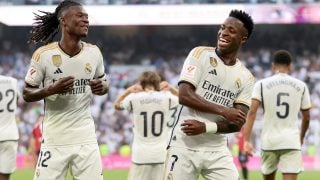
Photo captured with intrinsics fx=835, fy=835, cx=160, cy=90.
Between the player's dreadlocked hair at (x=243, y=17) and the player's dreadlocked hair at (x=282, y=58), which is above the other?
the player's dreadlocked hair at (x=282, y=58)

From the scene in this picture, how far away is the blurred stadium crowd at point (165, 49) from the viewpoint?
97.5 feet

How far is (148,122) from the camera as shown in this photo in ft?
38.2

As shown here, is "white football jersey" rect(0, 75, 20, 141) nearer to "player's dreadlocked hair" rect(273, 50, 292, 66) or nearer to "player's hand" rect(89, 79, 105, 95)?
"player's dreadlocked hair" rect(273, 50, 292, 66)

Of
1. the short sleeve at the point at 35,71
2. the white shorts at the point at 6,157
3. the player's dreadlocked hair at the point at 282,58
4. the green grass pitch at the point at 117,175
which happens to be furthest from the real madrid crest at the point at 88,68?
the green grass pitch at the point at 117,175

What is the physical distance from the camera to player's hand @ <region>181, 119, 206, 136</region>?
22.2 ft

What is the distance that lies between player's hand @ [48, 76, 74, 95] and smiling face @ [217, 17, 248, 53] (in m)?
Result: 1.27

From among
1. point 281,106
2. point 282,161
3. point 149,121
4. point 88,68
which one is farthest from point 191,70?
point 149,121

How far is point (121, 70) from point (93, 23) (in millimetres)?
2066

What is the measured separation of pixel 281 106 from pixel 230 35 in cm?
378

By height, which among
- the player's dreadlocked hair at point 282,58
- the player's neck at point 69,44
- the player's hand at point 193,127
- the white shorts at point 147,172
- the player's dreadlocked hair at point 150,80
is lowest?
the white shorts at point 147,172

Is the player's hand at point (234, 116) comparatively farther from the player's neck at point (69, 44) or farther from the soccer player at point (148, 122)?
the soccer player at point (148, 122)

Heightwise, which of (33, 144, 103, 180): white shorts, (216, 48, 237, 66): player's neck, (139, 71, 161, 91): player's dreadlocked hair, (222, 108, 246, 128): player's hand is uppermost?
(139, 71, 161, 91): player's dreadlocked hair

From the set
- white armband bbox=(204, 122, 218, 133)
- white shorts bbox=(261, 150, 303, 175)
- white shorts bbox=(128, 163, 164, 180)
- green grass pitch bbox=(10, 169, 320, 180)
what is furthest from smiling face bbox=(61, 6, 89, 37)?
green grass pitch bbox=(10, 169, 320, 180)

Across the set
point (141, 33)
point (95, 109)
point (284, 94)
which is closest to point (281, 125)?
point (284, 94)
